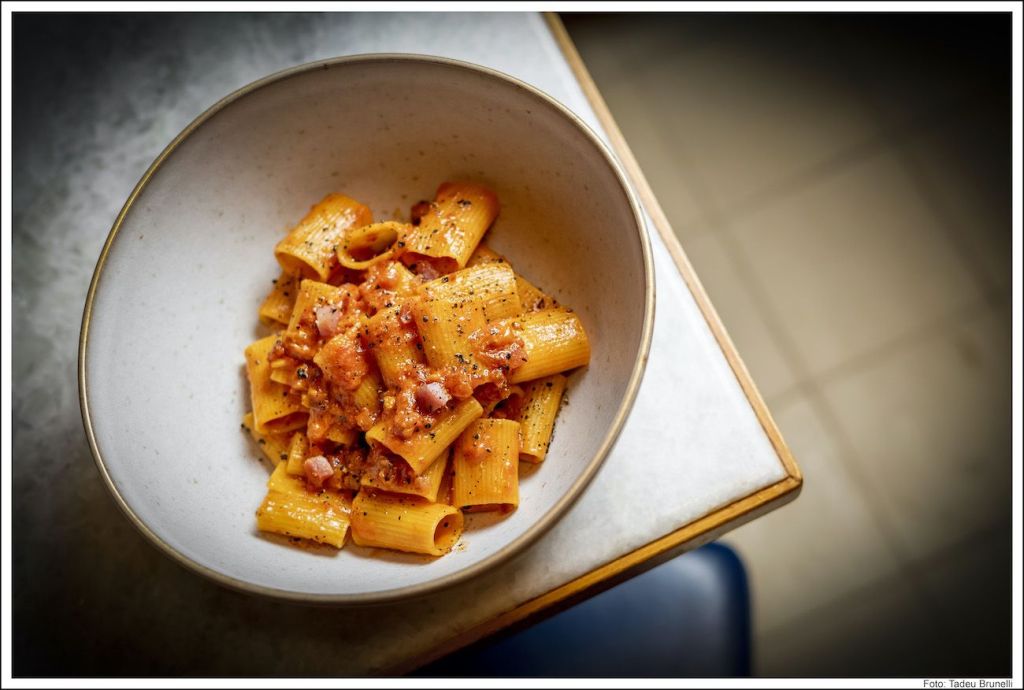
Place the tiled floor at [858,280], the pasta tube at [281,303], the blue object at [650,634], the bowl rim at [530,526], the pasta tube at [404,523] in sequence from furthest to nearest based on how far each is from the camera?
the tiled floor at [858,280] → the blue object at [650,634] → the pasta tube at [281,303] → the pasta tube at [404,523] → the bowl rim at [530,526]

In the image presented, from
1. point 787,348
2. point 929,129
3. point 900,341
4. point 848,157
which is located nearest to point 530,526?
point 787,348

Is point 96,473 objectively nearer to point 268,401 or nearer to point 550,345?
point 268,401

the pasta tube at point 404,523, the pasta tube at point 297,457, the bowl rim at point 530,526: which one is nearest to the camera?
the bowl rim at point 530,526

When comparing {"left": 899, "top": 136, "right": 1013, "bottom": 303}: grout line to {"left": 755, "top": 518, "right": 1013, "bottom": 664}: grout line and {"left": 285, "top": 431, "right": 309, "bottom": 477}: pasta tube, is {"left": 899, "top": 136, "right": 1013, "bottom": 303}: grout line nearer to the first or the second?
{"left": 755, "top": 518, "right": 1013, "bottom": 664}: grout line

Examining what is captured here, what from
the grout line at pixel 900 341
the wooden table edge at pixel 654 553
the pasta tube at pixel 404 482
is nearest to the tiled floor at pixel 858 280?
the grout line at pixel 900 341

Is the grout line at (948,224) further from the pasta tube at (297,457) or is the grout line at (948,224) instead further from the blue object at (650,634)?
the pasta tube at (297,457)

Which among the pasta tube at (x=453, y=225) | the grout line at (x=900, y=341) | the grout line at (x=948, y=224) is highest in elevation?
the pasta tube at (x=453, y=225)

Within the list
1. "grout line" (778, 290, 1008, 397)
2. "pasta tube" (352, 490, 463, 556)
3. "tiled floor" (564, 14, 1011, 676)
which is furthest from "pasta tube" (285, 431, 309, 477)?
"grout line" (778, 290, 1008, 397)
